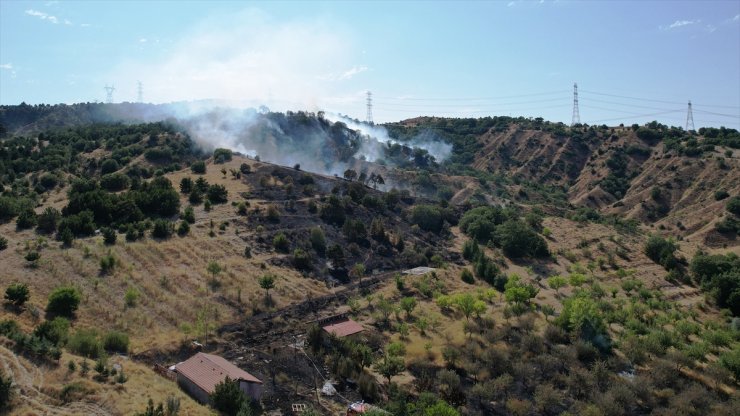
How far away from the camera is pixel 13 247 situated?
123 feet

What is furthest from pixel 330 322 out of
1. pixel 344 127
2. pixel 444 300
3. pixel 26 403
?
pixel 344 127

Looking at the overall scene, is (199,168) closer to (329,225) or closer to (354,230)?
(329,225)

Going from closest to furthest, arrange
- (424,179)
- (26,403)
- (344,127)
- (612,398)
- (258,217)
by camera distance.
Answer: (26,403)
(612,398)
(258,217)
(424,179)
(344,127)

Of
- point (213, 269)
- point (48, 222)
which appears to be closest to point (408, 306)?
point (213, 269)

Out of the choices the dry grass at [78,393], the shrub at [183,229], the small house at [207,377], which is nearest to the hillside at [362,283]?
the dry grass at [78,393]

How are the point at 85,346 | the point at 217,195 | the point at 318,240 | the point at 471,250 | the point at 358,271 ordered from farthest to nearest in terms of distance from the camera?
1. the point at 471,250
2. the point at 217,195
3. the point at 318,240
4. the point at 358,271
5. the point at 85,346

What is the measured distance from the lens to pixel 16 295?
29.8 meters

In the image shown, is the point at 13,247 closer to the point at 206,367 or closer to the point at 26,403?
the point at 206,367

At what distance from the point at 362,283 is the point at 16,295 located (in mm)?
27945

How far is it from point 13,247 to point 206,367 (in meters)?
21.2

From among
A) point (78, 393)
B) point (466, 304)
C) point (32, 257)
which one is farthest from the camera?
point (466, 304)

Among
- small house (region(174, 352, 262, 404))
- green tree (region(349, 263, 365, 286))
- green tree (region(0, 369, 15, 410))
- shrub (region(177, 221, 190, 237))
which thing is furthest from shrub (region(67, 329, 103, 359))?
green tree (region(349, 263, 365, 286))

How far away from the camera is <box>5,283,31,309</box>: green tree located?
29719 mm

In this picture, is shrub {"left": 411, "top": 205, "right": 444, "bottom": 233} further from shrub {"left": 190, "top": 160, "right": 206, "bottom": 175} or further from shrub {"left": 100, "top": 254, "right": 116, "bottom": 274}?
shrub {"left": 100, "top": 254, "right": 116, "bottom": 274}
